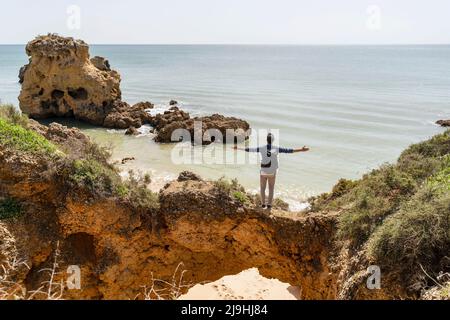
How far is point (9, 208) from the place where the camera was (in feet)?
31.1

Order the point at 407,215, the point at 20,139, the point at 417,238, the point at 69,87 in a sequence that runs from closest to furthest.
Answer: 1. the point at 417,238
2. the point at 407,215
3. the point at 20,139
4. the point at 69,87

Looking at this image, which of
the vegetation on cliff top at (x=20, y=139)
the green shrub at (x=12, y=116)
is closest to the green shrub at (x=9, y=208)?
the vegetation on cliff top at (x=20, y=139)

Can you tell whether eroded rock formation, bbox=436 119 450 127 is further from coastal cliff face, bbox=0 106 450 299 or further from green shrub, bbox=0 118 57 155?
green shrub, bbox=0 118 57 155

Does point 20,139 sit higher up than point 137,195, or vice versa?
point 20,139

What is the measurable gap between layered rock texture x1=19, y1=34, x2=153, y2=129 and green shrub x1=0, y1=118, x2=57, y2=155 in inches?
939

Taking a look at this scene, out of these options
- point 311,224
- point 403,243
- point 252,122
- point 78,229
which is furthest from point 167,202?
point 252,122

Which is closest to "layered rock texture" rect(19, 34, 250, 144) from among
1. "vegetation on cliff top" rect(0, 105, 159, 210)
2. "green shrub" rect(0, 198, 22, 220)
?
"vegetation on cliff top" rect(0, 105, 159, 210)

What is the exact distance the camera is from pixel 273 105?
139 ft

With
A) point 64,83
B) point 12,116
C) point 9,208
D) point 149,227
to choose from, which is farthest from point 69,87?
point 149,227

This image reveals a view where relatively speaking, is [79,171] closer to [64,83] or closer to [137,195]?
[137,195]

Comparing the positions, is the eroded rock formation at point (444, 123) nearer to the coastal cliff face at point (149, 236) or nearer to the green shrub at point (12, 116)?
the coastal cliff face at point (149, 236)

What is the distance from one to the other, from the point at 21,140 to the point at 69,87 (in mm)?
26899

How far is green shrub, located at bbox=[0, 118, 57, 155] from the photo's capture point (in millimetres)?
9758
